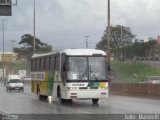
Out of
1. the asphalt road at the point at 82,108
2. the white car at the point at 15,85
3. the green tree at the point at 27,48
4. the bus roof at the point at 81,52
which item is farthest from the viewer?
the green tree at the point at 27,48

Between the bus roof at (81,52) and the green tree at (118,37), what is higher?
the green tree at (118,37)

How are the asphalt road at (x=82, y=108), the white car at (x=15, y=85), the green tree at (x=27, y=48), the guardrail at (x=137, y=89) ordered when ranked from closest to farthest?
1. the asphalt road at (x=82, y=108)
2. the guardrail at (x=137, y=89)
3. the white car at (x=15, y=85)
4. the green tree at (x=27, y=48)

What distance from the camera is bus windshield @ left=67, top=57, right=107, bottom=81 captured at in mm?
26844

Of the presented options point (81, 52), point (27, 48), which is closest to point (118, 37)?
point (27, 48)

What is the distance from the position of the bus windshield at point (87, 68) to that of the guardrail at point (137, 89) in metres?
8.04

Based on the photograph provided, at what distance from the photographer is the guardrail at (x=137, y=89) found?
114 feet

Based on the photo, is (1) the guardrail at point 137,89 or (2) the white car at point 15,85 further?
(2) the white car at point 15,85

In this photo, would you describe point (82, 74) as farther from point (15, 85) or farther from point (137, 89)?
point (15, 85)

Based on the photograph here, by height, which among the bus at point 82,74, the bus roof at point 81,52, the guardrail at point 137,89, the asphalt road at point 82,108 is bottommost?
the asphalt road at point 82,108

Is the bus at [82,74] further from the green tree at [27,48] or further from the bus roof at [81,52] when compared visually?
the green tree at [27,48]

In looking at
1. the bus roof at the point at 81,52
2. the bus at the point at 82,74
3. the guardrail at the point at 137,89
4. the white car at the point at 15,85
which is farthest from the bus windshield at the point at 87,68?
the white car at the point at 15,85

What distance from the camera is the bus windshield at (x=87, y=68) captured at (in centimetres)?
2684

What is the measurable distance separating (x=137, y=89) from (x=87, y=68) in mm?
12477

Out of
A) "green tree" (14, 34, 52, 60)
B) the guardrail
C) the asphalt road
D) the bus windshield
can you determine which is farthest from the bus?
"green tree" (14, 34, 52, 60)
